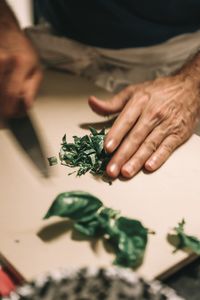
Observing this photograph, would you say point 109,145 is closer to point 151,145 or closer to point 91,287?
point 151,145

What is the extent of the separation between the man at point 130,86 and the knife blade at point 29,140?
6 cm

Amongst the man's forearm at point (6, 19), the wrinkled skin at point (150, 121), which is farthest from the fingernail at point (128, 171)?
the man's forearm at point (6, 19)

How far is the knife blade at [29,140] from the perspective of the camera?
0.92 m

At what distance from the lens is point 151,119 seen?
104cm

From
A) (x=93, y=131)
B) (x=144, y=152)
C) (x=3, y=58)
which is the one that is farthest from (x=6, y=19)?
(x=144, y=152)

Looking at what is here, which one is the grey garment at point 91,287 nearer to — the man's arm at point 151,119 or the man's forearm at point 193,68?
the man's arm at point 151,119

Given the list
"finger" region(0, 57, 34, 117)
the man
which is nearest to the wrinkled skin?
the man

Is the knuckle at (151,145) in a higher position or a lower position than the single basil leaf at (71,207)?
lower

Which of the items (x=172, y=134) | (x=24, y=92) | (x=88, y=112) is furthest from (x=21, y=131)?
(x=172, y=134)

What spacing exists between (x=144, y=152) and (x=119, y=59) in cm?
40

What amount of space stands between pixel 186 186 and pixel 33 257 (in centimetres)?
35

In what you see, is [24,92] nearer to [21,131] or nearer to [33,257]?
[21,131]

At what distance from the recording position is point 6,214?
80 cm

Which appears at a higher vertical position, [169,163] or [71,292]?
[71,292]
